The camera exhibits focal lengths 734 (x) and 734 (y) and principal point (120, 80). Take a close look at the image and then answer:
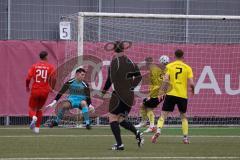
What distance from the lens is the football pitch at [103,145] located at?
1314cm

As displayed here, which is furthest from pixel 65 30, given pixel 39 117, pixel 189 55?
pixel 39 117

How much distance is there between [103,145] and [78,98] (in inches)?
236

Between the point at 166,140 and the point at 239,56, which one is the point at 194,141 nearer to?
the point at 166,140

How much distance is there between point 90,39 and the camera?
23.5 meters

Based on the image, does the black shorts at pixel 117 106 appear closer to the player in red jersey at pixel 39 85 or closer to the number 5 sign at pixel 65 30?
the player in red jersey at pixel 39 85

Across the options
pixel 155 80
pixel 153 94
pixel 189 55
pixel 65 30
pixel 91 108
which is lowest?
pixel 91 108

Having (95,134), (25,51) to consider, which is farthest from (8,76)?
(95,134)

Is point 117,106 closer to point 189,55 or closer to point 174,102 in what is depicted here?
point 174,102

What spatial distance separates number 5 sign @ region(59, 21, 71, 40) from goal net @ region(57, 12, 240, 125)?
0.10m

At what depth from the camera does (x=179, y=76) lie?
55.2ft

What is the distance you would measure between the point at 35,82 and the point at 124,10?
686 cm

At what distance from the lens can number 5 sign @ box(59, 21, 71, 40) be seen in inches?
898

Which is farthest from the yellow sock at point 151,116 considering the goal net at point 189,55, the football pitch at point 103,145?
the goal net at point 189,55

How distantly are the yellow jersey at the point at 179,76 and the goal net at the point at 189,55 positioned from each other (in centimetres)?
592
